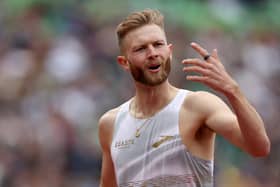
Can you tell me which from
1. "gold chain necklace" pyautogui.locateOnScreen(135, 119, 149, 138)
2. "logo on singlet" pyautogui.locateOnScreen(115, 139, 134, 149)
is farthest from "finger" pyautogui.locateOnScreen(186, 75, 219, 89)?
"logo on singlet" pyautogui.locateOnScreen(115, 139, 134, 149)

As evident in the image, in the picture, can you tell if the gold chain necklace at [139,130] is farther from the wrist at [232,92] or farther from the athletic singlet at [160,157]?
the wrist at [232,92]

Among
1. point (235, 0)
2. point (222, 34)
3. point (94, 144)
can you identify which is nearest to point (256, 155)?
point (94, 144)

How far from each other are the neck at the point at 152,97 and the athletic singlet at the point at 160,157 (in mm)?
38

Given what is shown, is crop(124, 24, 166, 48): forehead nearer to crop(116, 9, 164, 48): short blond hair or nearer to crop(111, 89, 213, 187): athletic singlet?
crop(116, 9, 164, 48): short blond hair

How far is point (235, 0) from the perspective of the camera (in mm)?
14922

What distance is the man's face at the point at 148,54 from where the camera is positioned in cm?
616

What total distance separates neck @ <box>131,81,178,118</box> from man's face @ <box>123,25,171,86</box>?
12cm

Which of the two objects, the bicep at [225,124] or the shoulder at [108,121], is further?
the shoulder at [108,121]

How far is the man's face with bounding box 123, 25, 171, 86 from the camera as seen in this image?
20.2ft

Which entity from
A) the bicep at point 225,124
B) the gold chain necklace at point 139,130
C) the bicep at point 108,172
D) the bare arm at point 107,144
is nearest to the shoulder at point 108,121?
the bare arm at point 107,144

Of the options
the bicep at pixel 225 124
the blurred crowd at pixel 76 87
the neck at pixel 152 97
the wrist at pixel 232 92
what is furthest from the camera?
the blurred crowd at pixel 76 87

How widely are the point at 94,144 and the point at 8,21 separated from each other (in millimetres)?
2951

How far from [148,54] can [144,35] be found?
0.52 feet

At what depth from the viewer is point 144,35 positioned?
6.30 metres
